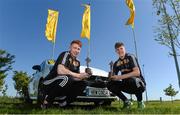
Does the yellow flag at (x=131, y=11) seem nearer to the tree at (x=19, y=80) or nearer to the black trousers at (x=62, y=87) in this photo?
the black trousers at (x=62, y=87)

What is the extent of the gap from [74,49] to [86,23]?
37.0 ft

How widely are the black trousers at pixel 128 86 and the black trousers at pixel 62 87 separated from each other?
885 millimetres

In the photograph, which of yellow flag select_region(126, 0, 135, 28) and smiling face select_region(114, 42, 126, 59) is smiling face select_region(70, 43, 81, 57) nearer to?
smiling face select_region(114, 42, 126, 59)

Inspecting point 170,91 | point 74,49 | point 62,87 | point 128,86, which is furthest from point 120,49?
point 170,91

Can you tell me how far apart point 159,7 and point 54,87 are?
1805cm

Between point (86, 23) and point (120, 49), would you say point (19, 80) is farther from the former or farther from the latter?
point (120, 49)

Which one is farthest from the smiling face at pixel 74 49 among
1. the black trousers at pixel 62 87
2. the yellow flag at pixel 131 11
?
the yellow flag at pixel 131 11

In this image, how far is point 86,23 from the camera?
56.1 feet

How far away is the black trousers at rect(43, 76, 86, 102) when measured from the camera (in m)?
5.71

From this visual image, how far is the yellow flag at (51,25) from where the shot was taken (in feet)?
61.1

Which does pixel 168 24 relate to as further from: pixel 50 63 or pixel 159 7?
pixel 50 63

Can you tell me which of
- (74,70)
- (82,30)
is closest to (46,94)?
(74,70)

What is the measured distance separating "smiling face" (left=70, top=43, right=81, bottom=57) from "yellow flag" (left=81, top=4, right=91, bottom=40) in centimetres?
1057

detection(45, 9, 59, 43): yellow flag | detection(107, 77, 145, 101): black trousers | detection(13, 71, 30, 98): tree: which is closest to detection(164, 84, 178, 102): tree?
detection(13, 71, 30, 98): tree
